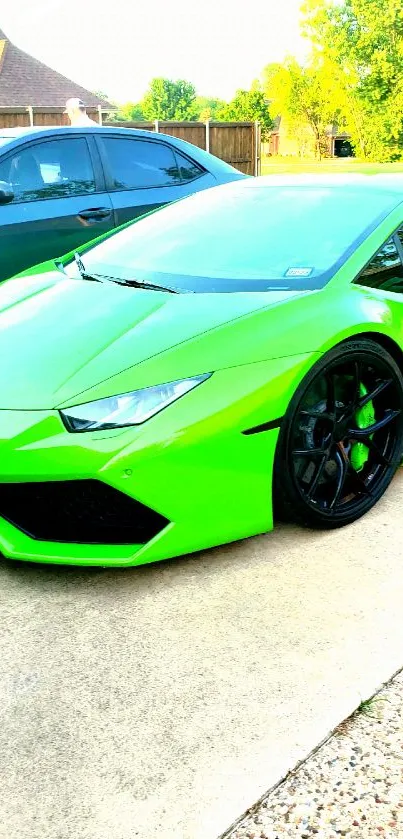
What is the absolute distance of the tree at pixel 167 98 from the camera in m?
125

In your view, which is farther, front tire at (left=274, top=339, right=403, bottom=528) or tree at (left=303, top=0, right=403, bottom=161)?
tree at (left=303, top=0, right=403, bottom=161)

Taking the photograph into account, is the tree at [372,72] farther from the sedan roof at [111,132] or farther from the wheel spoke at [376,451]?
the wheel spoke at [376,451]

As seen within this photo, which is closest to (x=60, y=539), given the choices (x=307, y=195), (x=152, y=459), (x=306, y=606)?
(x=152, y=459)

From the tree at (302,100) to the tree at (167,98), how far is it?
45170 millimetres

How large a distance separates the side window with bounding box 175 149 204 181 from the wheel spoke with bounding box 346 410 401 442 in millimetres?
3636

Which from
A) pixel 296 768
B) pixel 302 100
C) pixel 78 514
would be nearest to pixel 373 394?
pixel 78 514

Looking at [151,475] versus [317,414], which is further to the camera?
[317,414]

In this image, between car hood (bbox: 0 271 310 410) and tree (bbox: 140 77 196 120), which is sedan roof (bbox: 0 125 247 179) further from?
tree (bbox: 140 77 196 120)

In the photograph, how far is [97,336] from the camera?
2.75 meters

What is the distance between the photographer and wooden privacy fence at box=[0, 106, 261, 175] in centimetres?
1528

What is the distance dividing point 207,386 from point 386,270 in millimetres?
1065

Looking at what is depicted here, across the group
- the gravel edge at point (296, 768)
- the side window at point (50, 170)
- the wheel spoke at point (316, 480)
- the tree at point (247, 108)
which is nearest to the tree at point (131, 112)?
the tree at point (247, 108)

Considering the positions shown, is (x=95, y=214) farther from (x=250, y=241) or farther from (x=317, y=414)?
(x=317, y=414)

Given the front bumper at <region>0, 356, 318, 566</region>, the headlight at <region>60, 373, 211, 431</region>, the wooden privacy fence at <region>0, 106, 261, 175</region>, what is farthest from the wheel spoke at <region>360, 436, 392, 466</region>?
the wooden privacy fence at <region>0, 106, 261, 175</region>
